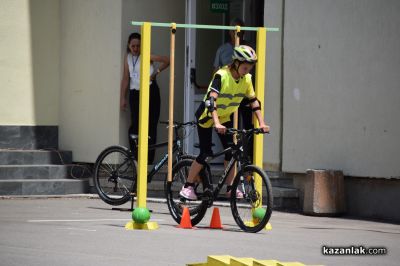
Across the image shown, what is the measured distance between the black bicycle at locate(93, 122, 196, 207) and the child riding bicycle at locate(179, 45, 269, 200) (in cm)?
190

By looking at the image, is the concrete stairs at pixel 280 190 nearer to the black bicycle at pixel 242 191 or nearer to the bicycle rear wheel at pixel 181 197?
the bicycle rear wheel at pixel 181 197

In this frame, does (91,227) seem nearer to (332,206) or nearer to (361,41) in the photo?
(332,206)

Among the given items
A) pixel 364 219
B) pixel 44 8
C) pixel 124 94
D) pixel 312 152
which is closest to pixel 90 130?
pixel 124 94

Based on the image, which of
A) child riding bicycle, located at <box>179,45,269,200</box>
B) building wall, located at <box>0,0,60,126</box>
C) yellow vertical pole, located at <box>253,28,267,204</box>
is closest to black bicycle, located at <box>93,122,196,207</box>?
yellow vertical pole, located at <box>253,28,267,204</box>

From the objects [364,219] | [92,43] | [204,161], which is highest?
[92,43]

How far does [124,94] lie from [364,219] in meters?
4.40

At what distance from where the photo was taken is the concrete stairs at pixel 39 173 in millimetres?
16594

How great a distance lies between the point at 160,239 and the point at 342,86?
5013 mm

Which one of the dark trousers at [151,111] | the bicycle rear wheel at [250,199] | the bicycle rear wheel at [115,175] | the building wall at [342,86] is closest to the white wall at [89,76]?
the dark trousers at [151,111]

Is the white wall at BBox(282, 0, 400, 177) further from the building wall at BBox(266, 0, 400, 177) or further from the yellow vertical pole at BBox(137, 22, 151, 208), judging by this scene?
the yellow vertical pole at BBox(137, 22, 151, 208)

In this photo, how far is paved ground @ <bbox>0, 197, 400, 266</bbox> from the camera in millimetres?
9867

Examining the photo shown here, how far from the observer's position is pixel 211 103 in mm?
12008

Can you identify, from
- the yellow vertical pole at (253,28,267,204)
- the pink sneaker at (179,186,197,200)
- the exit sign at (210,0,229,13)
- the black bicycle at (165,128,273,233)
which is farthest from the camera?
the exit sign at (210,0,229,13)

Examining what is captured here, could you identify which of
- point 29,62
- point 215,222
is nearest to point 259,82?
point 215,222
